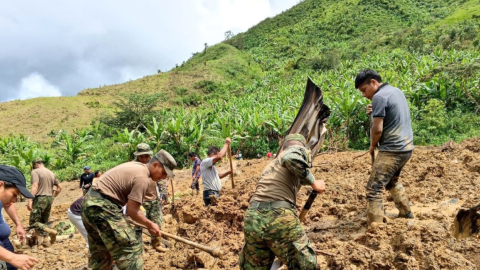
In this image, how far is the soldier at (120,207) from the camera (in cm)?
315

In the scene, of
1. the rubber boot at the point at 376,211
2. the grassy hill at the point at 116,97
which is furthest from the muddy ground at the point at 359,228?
the grassy hill at the point at 116,97

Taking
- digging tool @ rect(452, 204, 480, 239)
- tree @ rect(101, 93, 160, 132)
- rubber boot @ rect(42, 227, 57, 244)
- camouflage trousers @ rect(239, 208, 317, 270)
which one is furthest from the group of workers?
tree @ rect(101, 93, 160, 132)

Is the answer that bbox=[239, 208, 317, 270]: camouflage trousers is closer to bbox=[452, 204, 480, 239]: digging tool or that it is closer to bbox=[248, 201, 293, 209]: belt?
bbox=[248, 201, 293, 209]: belt

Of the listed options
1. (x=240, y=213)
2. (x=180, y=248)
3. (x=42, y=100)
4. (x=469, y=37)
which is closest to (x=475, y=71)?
(x=240, y=213)

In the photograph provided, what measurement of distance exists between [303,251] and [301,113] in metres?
2.19

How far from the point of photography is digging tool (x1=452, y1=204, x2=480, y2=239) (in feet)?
9.56

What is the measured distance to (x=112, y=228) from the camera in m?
3.13

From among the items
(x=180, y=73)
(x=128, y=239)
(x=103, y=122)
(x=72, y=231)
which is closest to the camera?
(x=128, y=239)

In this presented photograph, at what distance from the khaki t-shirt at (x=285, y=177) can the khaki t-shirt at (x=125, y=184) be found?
114cm

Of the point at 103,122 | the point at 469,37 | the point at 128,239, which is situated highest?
the point at 103,122

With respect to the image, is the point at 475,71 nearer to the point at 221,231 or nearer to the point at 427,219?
the point at 427,219

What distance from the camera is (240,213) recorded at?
15.9 ft

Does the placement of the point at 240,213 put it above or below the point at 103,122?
below

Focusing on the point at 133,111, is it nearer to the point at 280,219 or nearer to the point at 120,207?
the point at 120,207
